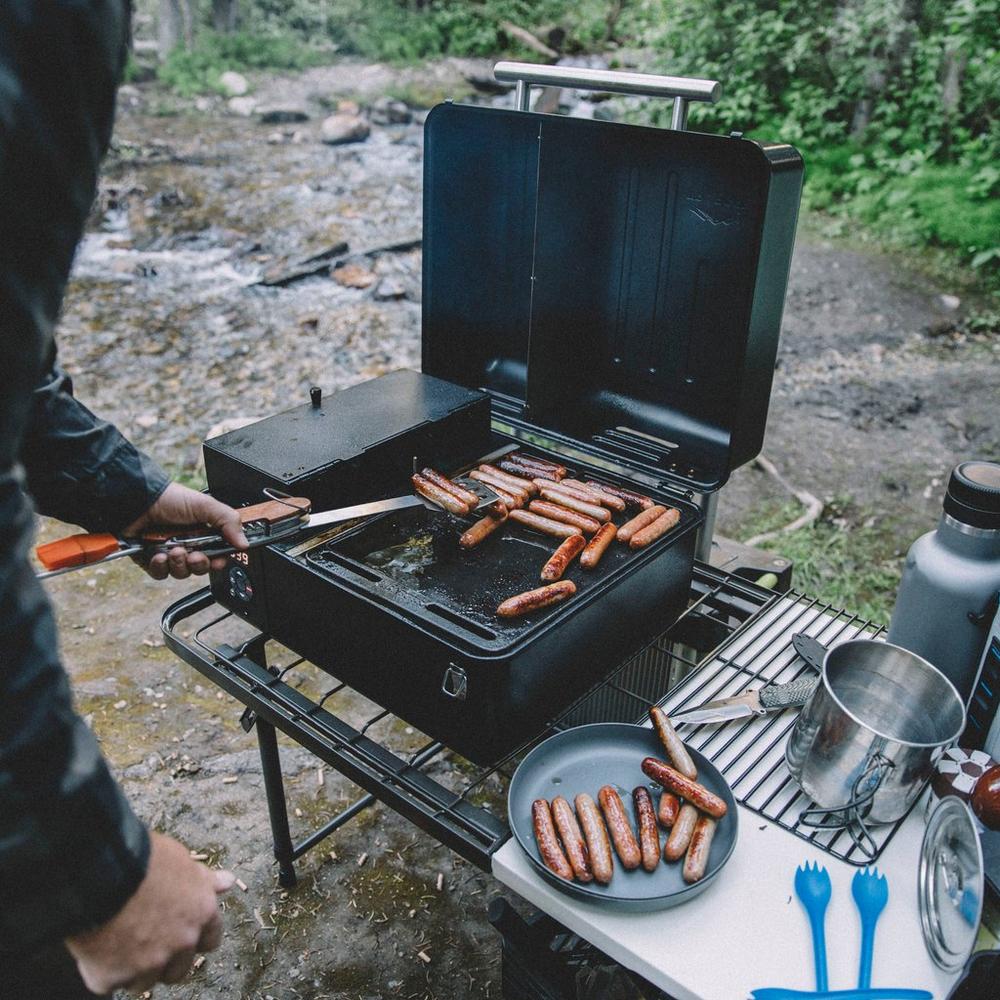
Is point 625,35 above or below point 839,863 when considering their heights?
above

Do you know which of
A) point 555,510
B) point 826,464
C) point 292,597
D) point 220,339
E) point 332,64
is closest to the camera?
point 292,597

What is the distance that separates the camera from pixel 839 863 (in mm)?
1604

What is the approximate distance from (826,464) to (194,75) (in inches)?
639

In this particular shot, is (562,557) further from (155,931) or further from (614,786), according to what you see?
(155,931)

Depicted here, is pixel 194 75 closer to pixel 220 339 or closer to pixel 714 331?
pixel 220 339

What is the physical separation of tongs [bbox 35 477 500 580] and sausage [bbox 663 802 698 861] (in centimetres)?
86

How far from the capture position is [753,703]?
6.40 ft

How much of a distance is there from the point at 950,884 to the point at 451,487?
4.38 feet

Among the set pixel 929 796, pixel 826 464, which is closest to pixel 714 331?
pixel 929 796

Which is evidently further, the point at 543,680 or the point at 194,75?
the point at 194,75

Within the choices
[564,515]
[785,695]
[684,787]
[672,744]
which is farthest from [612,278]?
[684,787]

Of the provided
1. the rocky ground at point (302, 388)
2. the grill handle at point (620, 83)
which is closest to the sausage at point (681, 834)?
the rocky ground at point (302, 388)

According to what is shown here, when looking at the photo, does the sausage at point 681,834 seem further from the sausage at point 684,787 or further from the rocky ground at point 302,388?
the rocky ground at point 302,388

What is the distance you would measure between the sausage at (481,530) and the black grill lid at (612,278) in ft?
1.50
